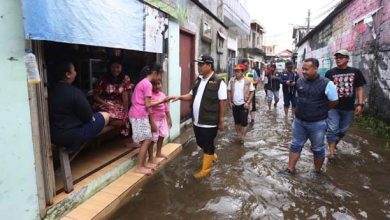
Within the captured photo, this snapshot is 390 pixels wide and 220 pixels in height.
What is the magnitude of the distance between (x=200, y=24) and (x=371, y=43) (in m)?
5.39

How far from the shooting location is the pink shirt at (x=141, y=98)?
4.55m

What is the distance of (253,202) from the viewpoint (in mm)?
3949

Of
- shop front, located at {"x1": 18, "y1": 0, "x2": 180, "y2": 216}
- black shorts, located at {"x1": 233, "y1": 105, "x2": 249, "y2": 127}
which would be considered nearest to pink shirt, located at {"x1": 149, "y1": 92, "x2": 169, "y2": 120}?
shop front, located at {"x1": 18, "y1": 0, "x2": 180, "y2": 216}

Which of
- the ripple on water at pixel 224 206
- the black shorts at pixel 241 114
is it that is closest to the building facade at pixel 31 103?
the ripple on water at pixel 224 206

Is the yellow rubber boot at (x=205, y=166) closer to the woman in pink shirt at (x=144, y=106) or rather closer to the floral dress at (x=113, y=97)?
the woman in pink shirt at (x=144, y=106)

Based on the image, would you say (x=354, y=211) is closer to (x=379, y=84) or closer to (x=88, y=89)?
(x=88, y=89)

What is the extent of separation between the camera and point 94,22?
11.8ft

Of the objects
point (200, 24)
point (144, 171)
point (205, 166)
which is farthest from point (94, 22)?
point (200, 24)

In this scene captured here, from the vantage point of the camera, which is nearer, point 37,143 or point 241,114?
point 37,143

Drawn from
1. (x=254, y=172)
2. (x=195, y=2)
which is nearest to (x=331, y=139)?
(x=254, y=172)

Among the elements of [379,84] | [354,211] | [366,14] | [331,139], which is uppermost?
[366,14]

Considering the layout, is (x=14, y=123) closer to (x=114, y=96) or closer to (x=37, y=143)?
(x=37, y=143)

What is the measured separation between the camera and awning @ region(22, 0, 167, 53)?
279 cm

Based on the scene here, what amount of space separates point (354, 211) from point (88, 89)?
15.7 feet
